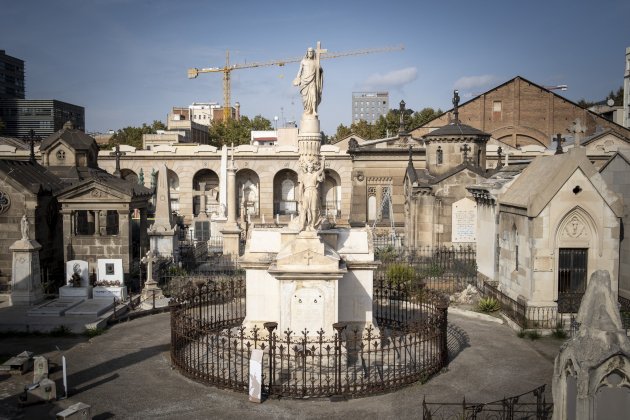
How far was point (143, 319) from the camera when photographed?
16844mm

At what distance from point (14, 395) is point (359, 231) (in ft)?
26.5

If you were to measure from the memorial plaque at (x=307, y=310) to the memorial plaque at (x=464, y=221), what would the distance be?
53.3 ft

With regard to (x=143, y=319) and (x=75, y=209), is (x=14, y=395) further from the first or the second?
(x=75, y=209)

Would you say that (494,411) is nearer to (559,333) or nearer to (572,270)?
(559,333)

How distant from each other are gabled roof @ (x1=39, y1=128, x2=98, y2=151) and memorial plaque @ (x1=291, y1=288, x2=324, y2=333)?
17501mm

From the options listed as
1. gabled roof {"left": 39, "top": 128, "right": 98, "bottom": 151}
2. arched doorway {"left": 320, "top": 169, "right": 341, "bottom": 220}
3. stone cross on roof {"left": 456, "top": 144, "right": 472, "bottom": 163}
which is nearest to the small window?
gabled roof {"left": 39, "top": 128, "right": 98, "bottom": 151}

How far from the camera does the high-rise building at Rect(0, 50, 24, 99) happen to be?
356 feet

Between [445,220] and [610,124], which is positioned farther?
[610,124]

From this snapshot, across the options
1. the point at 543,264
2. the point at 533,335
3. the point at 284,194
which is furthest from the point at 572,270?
the point at 284,194

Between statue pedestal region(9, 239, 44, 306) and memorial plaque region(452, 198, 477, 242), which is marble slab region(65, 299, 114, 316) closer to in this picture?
statue pedestal region(9, 239, 44, 306)

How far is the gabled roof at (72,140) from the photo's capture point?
25.4 meters

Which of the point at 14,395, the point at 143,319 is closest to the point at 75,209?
the point at 143,319

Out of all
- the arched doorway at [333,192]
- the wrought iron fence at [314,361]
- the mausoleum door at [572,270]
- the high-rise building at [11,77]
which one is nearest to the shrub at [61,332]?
the wrought iron fence at [314,361]

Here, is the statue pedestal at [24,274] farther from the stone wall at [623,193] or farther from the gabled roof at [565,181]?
the stone wall at [623,193]
